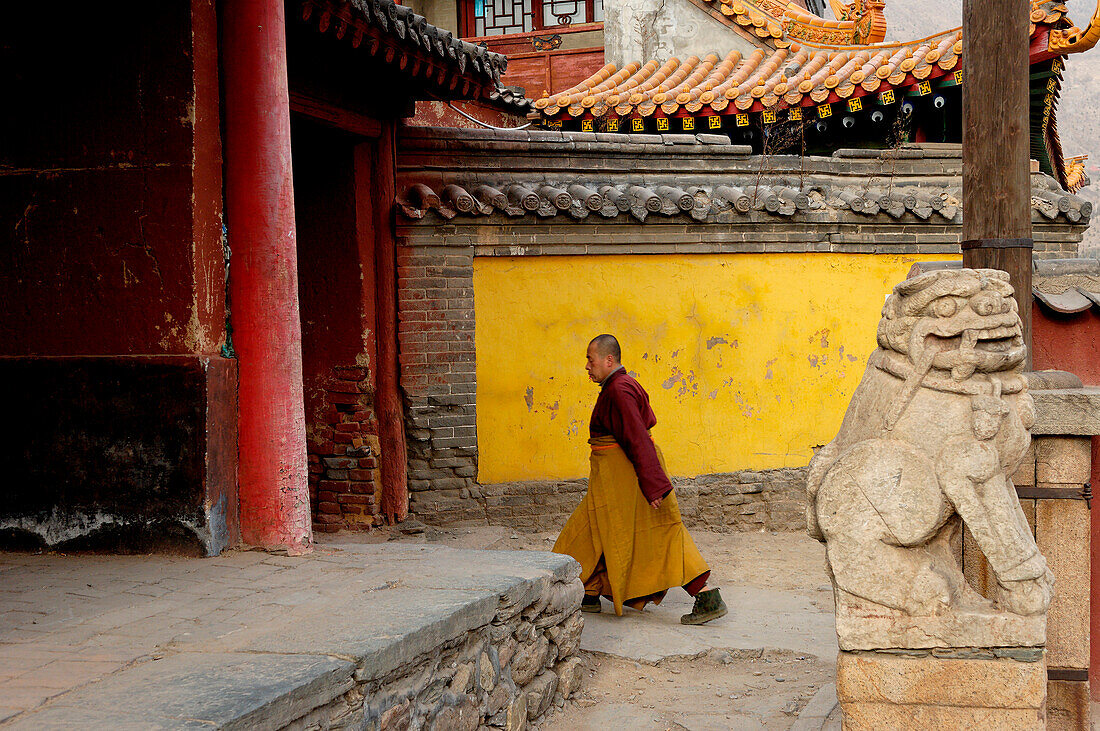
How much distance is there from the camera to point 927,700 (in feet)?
10.5

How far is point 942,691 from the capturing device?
3180 mm

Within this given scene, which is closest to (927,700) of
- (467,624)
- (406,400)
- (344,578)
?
(467,624)

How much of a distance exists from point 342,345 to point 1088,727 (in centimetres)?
538

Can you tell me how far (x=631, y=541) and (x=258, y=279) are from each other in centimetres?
245

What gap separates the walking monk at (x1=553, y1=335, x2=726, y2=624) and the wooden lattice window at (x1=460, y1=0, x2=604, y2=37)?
311 inches

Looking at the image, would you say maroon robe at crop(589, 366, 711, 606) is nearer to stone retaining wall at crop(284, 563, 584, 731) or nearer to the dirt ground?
the dirt ground

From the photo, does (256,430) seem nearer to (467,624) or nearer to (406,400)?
(467,624)

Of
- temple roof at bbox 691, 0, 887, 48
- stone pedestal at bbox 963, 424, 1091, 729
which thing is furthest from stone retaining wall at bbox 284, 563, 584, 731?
temple roof at bbox 691, 0, 887, 48

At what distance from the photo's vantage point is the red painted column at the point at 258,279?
15.8 ft

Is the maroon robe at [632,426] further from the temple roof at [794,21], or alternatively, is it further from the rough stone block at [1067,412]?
the temple roof at [794,21]

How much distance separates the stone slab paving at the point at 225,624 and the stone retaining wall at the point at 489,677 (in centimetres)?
5

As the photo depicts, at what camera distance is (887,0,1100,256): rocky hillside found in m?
43.2

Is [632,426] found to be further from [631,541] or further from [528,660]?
[528,660]

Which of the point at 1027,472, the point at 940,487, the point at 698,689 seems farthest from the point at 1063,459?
the point at 698,689
